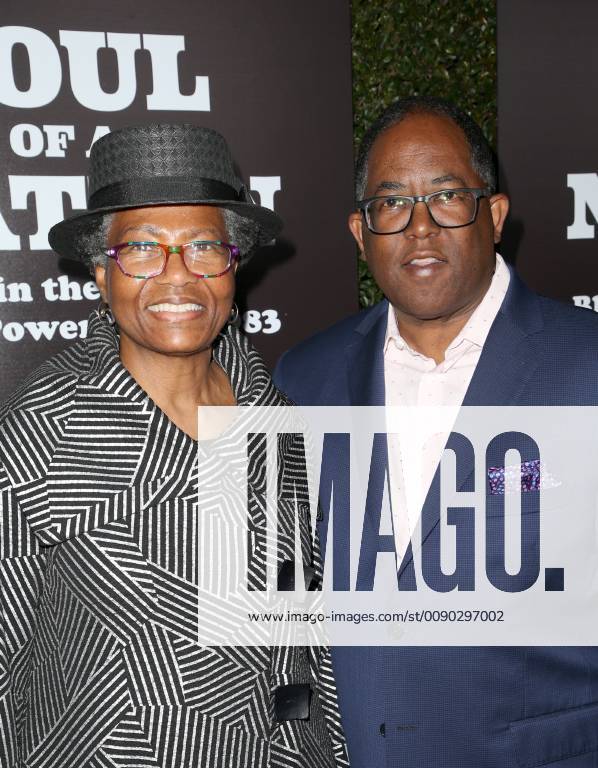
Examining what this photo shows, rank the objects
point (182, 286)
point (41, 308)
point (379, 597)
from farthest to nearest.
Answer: point (41, 308)
point (379, 597)
point (182, 286)

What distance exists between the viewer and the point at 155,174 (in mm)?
1621

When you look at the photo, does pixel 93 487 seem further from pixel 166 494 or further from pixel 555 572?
pixel 555 572

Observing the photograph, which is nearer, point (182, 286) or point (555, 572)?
point (182, 286)

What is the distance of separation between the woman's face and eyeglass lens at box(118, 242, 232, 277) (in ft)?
0.05

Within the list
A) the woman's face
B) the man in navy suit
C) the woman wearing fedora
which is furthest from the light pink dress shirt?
the woman's face

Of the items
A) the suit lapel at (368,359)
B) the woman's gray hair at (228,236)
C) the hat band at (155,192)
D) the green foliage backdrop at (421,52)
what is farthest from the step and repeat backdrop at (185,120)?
the hat band at (155,192)

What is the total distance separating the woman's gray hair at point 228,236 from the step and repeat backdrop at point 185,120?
1.97 feet

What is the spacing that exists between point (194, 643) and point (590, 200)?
2035 mm

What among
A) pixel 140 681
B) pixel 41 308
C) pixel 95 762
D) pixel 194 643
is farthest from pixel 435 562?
pixel 41 308

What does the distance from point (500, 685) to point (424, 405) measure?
0.70 metres

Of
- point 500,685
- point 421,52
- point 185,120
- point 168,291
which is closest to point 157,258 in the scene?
point 168,291

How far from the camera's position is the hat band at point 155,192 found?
1.56 meters

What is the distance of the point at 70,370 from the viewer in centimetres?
162

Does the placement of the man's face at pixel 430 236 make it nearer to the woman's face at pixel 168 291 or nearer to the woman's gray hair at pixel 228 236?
the woman's gray hair at pixel 228 236
